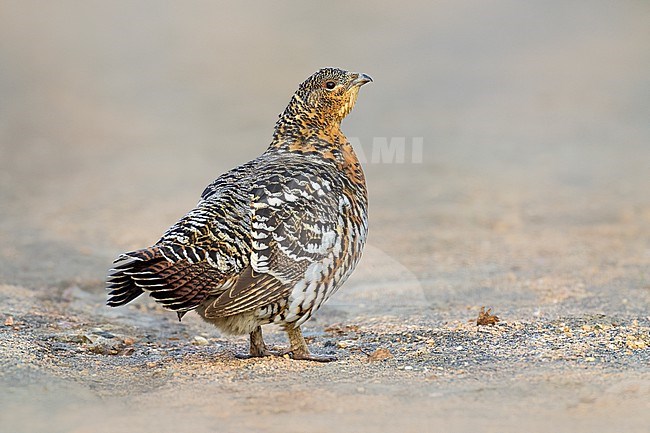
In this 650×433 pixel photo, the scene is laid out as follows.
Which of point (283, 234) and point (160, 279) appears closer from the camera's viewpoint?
point (160, 279)

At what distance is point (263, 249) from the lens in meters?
6.39

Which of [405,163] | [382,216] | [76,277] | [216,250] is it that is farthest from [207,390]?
[405,163]

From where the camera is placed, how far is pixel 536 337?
7273 millimetres

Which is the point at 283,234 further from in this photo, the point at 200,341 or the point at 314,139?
the point at 200,341

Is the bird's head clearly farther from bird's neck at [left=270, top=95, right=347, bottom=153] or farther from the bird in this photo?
the bird

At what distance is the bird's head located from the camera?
767 cm

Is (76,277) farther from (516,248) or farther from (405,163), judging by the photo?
(405,163)

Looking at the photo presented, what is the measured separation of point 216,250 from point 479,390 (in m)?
1.93

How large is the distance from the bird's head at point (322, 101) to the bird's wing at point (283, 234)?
800mm

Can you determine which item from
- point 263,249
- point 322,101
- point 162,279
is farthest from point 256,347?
point 322,101

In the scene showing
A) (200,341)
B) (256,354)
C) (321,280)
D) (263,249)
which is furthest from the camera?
(200,341)

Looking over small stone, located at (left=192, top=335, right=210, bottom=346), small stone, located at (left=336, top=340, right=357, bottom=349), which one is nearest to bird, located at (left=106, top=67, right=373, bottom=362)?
small stone, located at (left=336, top=340, right=357, bottom=349)

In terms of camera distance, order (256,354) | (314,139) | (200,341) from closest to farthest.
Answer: (256,354) < (314,139) < (200,341)

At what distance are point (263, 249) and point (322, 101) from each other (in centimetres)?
181
